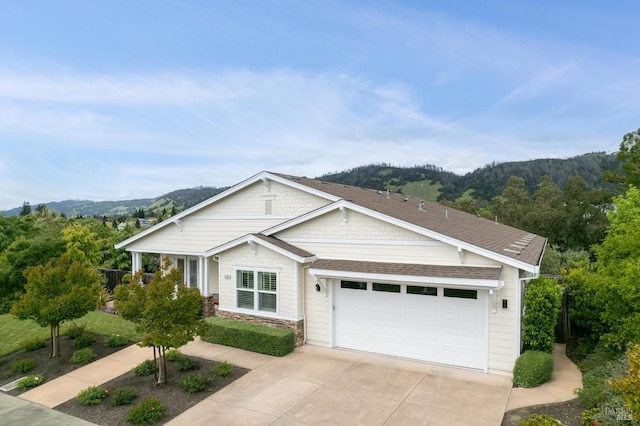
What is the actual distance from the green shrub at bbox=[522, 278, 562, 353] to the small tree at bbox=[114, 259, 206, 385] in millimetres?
7984

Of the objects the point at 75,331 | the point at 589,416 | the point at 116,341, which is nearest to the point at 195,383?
the point at 116,341

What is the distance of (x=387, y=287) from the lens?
10938mm

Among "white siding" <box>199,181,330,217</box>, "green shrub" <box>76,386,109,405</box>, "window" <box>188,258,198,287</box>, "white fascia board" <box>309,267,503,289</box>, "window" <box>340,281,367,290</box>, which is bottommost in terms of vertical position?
"green shrub" <box>76,386,109,405</box>

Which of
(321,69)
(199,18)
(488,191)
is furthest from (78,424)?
(488,191)

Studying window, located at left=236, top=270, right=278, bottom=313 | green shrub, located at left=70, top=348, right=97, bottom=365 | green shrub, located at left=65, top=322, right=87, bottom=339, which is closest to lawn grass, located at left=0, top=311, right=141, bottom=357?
green shrub, located at left=65, top=322, right=87, bottom=339

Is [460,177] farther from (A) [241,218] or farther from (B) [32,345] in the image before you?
(B) [32,345]

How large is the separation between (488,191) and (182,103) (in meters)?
93.1

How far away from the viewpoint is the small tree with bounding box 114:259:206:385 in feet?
28.3

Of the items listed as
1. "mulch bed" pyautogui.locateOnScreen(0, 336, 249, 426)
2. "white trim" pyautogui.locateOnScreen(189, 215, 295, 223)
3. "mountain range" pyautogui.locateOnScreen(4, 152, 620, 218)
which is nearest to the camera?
"mulch bed" pyautogui.locateOnScreen(0, 336, 249, 426)

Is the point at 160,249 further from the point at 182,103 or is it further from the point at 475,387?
the point at 475,387

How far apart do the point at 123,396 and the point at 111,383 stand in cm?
131

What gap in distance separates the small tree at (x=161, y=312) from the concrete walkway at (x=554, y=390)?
7.09 meters

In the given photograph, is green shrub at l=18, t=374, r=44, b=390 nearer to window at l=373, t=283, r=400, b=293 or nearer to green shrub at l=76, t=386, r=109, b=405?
green shrub at l=76, t=386, r=109, b=405

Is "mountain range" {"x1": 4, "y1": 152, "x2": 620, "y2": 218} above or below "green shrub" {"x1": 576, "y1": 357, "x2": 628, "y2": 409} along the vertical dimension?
above
